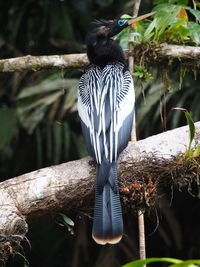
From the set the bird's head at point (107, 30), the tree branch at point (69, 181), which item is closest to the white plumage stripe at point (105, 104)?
the tree branch at point (69, 181)

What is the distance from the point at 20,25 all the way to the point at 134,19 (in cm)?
230

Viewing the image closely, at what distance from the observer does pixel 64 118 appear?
521 centimetres

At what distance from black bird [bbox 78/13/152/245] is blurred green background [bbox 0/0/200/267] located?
50cm

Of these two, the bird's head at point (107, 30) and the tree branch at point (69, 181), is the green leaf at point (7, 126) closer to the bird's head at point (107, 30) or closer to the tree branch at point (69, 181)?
the bird's head at point (107, 30)

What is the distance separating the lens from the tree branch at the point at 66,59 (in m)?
3.92

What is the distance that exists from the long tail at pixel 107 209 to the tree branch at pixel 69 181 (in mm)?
103

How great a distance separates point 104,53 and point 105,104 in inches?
24.9

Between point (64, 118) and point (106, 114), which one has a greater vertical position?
point (106, 114)

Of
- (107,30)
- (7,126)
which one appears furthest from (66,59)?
(7,126)

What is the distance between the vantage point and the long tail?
9.86 feet

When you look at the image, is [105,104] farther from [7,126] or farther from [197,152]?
[7,126]

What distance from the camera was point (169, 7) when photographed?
414 cm

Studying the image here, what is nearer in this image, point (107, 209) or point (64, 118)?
point (107, 209)

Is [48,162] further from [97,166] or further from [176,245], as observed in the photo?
[97,166]
